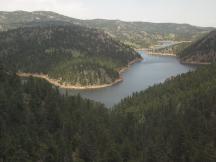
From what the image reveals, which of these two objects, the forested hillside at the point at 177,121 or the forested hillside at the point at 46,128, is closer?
the forested hillside at the point at 46,128

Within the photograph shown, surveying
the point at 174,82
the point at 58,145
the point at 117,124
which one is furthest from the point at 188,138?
the point at 174,82

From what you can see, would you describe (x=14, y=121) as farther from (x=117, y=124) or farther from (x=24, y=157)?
(x=117, y=124)

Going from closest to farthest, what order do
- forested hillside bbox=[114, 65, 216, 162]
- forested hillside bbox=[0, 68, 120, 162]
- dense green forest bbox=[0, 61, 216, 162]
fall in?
forested hillside bbox=[0, 68, 120, 162], dense green forest bbox=[0, 61, 216, 162], forested hillside bbox=[114, 65, 216, 162]

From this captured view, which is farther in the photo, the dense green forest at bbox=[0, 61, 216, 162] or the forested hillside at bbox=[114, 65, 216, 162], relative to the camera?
the forested hillside at bbox=[114, 65, 216, 162]

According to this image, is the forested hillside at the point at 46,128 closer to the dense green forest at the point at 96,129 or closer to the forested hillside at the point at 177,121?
the dense green forest at the point at 96,129

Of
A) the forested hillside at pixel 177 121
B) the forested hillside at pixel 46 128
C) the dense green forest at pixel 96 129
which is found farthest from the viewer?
the forested hillside at pixel 177 121

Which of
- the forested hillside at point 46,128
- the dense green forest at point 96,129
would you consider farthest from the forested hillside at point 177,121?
the forested hillside at point 46,128

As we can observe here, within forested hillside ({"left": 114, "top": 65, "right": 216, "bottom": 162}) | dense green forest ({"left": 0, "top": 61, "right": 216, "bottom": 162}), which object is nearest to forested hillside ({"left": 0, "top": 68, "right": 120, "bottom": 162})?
dense green forest ({"left": 0, "top": 61, "right": 216, "bottom": 162})

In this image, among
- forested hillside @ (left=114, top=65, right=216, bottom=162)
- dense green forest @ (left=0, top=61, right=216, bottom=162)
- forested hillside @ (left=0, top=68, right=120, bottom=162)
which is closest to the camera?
forested hillside @ (left=0, top=68, right=120, bottom=162)

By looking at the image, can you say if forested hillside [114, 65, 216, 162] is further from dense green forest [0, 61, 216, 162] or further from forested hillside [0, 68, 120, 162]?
forested hillside [0, 68, 120, 162]
